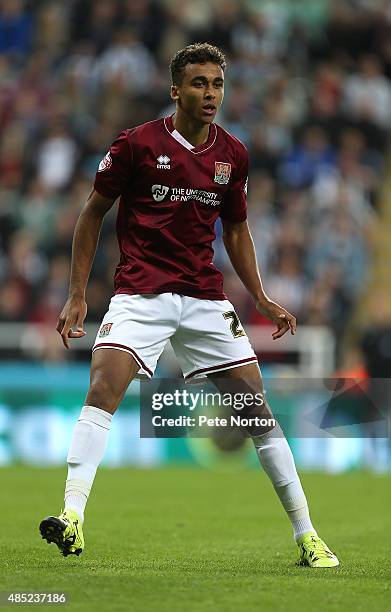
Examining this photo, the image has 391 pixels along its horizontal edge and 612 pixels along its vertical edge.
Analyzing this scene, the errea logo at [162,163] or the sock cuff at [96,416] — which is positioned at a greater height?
the errea logo at [162,163]

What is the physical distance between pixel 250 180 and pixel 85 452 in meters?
11.3

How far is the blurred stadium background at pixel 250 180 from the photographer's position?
49.1 feet

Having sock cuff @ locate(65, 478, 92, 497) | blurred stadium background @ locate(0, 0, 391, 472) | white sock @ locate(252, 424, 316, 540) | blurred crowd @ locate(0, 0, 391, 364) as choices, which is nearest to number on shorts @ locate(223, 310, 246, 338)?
white sock @ locate(252, 424, 316, 540)

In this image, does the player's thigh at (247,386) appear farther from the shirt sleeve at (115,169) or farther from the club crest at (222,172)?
the shirt sleeve at (115,169)

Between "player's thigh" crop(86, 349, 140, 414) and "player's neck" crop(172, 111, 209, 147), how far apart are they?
3.78 ft

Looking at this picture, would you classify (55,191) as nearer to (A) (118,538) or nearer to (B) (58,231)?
(B) (58,231)

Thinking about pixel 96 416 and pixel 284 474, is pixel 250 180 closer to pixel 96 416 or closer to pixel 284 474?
pixel 284 474

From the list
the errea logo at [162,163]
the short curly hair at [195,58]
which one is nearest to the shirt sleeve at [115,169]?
the errea logo at [162,163]

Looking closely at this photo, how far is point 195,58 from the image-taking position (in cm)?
623

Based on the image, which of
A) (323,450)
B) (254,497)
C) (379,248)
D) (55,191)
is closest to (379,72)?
(379,248)

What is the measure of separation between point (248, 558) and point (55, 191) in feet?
36.1

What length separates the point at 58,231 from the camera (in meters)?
16.6

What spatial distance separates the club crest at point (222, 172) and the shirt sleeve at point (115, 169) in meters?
0.44

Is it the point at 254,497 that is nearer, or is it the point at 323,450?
the point at 254,497
